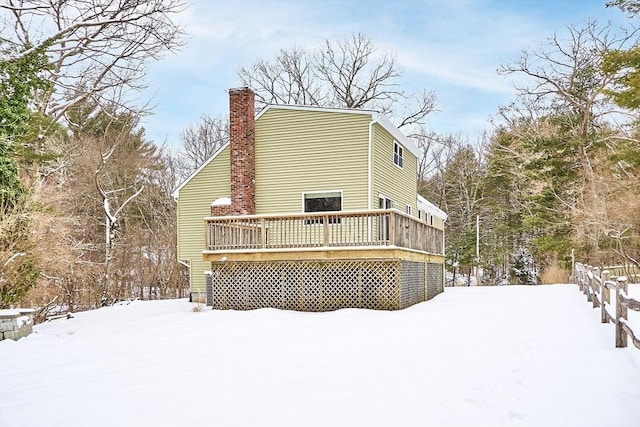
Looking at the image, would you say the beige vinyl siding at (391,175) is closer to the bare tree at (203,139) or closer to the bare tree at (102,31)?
the bare tree at (102,31)

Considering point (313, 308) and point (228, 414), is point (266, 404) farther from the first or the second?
point (313, 308)

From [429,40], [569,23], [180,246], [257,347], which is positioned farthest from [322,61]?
[257,347]

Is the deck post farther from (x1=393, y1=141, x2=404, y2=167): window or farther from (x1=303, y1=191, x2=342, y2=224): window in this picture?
(x1=393, y1=141, x2=404, y2=167): window

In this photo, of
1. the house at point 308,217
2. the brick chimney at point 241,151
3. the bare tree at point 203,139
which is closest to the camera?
the house at point 308,217

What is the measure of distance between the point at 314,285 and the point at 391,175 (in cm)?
643

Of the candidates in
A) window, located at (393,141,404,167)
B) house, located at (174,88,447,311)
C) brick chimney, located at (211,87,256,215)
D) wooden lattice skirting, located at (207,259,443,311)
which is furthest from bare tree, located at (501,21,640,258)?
brick chimney, located at (211,87,256,215)

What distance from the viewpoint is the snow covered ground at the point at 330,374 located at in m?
4.53

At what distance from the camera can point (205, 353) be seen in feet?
25.1

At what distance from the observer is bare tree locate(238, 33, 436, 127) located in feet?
104

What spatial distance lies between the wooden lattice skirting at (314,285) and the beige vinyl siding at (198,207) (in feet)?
14.5

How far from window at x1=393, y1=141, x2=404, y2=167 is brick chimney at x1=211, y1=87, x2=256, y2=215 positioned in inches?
204

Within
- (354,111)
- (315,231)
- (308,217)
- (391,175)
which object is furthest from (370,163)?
(315,231)

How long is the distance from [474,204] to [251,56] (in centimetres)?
1811

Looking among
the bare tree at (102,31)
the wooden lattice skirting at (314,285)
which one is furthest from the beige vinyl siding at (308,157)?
the bare tree at (102,31)
